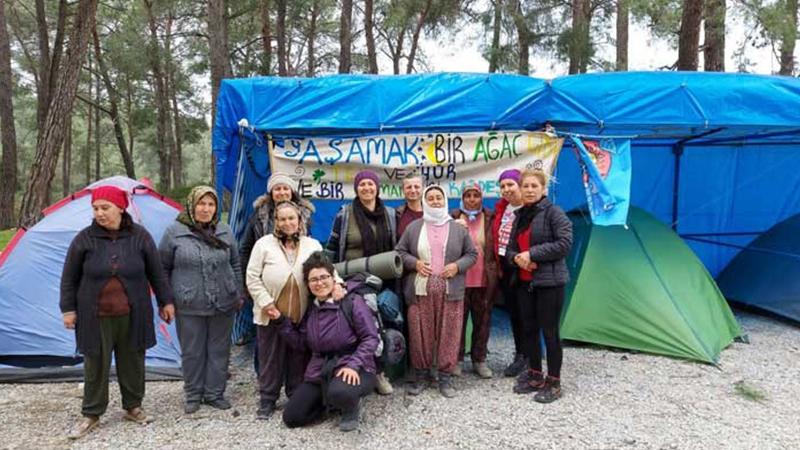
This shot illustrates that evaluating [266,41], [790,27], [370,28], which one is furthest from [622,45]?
[266,41]

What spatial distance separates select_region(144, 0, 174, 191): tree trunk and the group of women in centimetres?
1388

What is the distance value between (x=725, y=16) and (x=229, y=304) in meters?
7.90

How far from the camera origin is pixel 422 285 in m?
3.69

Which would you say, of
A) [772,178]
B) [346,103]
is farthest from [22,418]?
[772,178]

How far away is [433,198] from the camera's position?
3668 millimetres

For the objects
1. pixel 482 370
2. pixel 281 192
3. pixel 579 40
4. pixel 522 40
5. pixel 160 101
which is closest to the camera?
pixel 281 192

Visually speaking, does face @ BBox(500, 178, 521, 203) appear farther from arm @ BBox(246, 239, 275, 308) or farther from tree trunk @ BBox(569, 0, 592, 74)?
tree trunk @ BBox(569, 0, 592, 74)

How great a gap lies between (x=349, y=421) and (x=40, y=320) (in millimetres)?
2608

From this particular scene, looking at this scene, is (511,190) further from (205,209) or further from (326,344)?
(205,209)

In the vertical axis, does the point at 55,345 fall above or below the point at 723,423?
above

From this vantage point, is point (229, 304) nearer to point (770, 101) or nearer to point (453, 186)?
point (453, 186)

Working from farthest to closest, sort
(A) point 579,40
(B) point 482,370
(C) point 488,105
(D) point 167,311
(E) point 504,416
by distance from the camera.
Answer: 1. (A) point 579,40
2. (C) point 488,105
3. (B) point 482,370
4. (E) point 504,416
5. (D) point 167,311

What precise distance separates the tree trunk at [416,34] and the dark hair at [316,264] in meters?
10.6

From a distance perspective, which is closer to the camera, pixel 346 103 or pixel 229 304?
pixel 229 304
